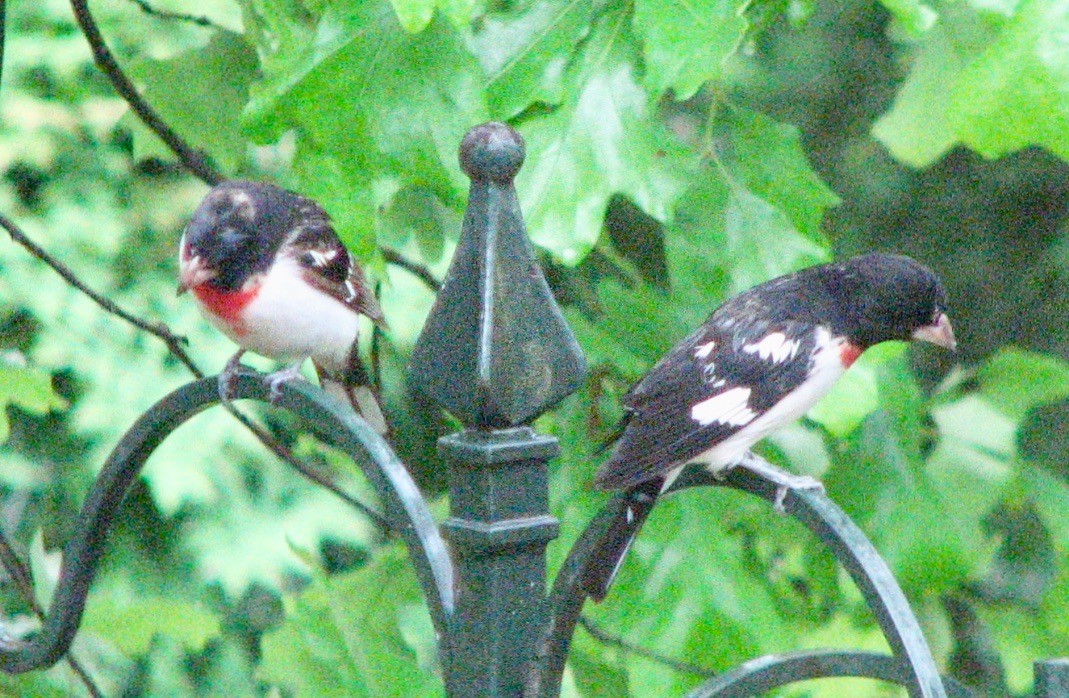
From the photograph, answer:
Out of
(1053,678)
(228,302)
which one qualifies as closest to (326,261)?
(228,302)

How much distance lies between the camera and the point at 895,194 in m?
3.76

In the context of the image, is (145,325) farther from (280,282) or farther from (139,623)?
(139,623)

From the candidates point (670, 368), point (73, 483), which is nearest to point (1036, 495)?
point (670, 368)

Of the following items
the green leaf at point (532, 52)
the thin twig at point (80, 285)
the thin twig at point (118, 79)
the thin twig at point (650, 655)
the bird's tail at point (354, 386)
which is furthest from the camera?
the bird's tail at point (354, 386)

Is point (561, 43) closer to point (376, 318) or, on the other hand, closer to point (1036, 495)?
point (376, 318)

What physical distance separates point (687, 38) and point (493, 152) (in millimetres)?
557

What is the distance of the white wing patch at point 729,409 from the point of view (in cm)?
160

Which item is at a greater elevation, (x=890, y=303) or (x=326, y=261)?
(x=890, y=303)

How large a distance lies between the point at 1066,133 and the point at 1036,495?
3.24 feet

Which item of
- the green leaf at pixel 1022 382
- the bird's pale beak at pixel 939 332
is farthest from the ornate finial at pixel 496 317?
the green leaf at pixel 1022 382

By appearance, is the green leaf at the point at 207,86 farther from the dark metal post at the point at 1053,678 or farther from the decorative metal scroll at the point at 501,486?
the dark metal post at the point at 1053,678

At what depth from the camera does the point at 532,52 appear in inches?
68.2

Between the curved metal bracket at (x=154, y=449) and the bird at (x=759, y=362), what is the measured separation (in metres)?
0.32

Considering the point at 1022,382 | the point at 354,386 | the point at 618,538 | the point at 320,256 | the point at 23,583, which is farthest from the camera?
the point at 354,386
